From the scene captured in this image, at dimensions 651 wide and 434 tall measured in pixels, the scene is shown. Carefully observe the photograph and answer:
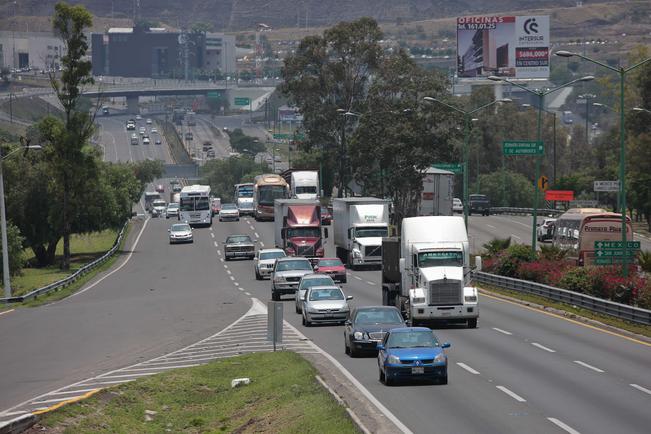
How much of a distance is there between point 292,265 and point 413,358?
87.3 feet

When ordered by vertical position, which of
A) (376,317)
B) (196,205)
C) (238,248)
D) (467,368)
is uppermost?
(196,205)

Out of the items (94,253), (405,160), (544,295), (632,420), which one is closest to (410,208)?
(405,160)

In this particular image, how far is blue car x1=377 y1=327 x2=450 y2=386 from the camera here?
1075 inches

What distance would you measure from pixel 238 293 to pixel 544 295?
53.3ft

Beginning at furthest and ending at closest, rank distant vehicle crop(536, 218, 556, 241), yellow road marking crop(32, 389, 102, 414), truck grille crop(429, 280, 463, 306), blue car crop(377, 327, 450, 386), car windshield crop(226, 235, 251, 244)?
distant vehicle crop(536, 218, 556, 241), car windshield crop(226, 235, 251, 244), truck grille crop(429, 280, 463, 306), blue car crop(377, 327, 450, 386), yellow road marking crop(32, 389, 102, 414)

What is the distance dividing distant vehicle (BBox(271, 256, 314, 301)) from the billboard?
95.9 meters

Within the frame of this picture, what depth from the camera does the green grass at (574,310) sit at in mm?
39094

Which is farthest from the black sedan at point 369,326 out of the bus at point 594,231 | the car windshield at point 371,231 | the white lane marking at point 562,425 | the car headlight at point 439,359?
the car windshield at point 371,231

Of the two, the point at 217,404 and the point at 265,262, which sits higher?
the point at 265,262

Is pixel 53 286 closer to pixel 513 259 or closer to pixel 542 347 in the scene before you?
pixel 513 259

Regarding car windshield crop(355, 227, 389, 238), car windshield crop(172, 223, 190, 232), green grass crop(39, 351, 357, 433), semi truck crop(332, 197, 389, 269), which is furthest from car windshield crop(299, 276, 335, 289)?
car windshield crop(172, 223, 190, 232)

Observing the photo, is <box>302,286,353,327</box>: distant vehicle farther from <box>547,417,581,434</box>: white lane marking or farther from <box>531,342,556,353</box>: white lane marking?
<box>547,417,581,434</box>: white lane marking

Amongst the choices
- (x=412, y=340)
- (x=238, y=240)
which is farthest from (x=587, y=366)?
(x=238, y=240)

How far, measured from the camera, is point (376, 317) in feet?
109
